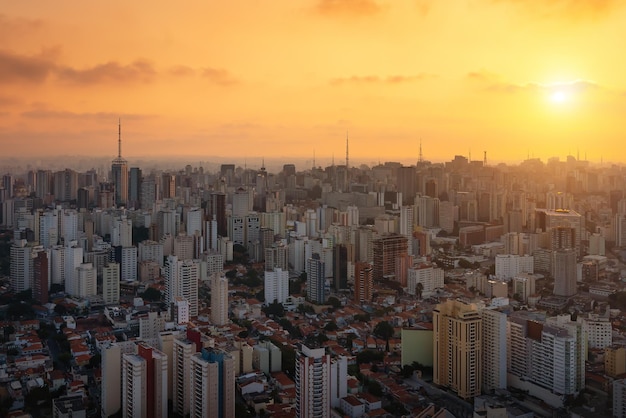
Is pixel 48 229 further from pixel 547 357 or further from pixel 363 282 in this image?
pixel 547 357

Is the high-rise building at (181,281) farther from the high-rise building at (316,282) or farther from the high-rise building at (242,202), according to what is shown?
the high-rise building at (242,202)

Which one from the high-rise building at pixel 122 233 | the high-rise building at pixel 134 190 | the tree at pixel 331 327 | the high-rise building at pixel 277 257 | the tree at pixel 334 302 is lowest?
the tree at pixel 331 327

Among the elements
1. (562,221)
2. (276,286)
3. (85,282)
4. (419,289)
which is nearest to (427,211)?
(562,221)

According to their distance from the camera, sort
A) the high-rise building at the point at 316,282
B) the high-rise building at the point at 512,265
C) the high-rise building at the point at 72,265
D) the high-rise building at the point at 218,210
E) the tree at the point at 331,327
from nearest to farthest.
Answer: the tree at the point at 331,327 < the high-rise building at the point at 316,282 < the high-rise building at the point at 72,265 < the high-rise building at the point at 512,265 < the high-rise building at the point at 218,210

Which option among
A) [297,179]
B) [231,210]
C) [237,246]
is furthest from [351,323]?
[297,179]

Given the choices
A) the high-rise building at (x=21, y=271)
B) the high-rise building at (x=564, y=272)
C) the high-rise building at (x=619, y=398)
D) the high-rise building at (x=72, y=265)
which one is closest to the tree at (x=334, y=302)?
the high-rise building at (x=564, y=272)

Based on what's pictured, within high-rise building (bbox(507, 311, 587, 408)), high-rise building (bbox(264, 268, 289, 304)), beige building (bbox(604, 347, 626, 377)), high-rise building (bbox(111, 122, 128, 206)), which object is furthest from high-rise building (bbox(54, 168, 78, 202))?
beige building (bbox(604, 347, 626, 377))
